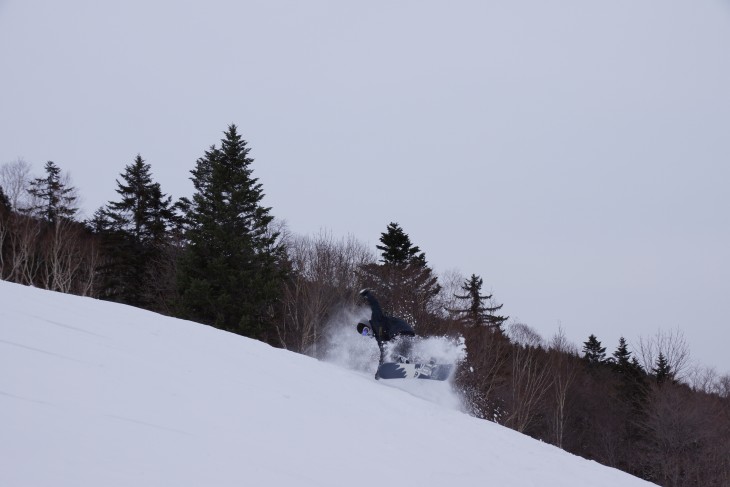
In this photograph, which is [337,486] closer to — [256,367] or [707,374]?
[256,367]

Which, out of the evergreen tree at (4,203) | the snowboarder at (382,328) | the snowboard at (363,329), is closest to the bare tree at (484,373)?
the snowboarder at (382,328)

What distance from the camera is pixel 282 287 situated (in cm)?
3338

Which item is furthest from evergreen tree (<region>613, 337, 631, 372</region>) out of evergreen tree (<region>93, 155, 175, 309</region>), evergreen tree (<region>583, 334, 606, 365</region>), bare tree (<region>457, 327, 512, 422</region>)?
evergreen tree (<region>93, 155, 175, 309</region>)

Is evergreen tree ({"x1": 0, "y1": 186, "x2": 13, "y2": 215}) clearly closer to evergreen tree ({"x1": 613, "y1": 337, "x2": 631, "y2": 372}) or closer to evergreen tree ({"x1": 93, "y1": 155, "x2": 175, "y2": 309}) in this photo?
evergreen tree ({"x1": 93, "y1": 155, "x2": 175, "y2": 309})

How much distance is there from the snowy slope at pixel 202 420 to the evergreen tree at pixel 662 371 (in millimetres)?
27109

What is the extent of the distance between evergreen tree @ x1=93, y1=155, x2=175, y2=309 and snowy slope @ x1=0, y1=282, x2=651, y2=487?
28153mm

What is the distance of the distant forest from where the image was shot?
92.6 feet

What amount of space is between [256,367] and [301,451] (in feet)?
9.95

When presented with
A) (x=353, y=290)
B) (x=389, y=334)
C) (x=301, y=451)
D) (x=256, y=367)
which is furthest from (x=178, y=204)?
(x=301, y=451)

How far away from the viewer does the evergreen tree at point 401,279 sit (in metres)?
30.8

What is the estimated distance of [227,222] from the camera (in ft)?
95.2

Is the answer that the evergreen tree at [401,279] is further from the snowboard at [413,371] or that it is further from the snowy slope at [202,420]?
the snowy slope at [202,420]

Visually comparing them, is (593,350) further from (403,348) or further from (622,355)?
(403,348)

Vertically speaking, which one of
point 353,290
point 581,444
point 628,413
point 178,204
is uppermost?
point 178,204
